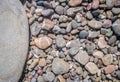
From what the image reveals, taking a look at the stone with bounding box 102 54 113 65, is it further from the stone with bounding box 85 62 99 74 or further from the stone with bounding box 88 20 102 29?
the stone with bounding box 88 20 102 29

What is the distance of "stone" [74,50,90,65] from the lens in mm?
1725

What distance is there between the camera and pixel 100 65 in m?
1.74

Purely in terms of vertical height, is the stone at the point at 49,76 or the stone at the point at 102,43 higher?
the stone at the point at 102,43

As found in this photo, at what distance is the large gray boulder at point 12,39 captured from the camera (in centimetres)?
171

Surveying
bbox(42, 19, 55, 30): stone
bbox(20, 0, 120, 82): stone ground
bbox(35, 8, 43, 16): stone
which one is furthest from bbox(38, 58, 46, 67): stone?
bbox(35, 8, 43, 16): stone

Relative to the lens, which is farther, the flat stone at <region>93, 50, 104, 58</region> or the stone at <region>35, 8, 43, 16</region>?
the stone at <region>35, 8, 43, 16</region>

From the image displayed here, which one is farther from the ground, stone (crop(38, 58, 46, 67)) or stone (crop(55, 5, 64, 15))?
stone (crop(55, 5, 64, 15))

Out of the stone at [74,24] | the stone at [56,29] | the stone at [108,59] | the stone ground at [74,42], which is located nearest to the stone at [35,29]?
the stone ground at [74,42]

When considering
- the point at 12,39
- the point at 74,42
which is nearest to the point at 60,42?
the point at 74,42

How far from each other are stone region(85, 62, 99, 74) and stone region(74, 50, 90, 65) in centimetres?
3

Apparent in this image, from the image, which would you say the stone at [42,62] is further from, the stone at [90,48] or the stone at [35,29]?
the stone at [90,48]

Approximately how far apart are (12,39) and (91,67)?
55 cm

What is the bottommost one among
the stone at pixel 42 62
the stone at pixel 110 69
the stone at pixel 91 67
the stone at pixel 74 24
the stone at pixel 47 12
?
the stone at pixel 110 69

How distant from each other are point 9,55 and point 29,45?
0.53 ft
